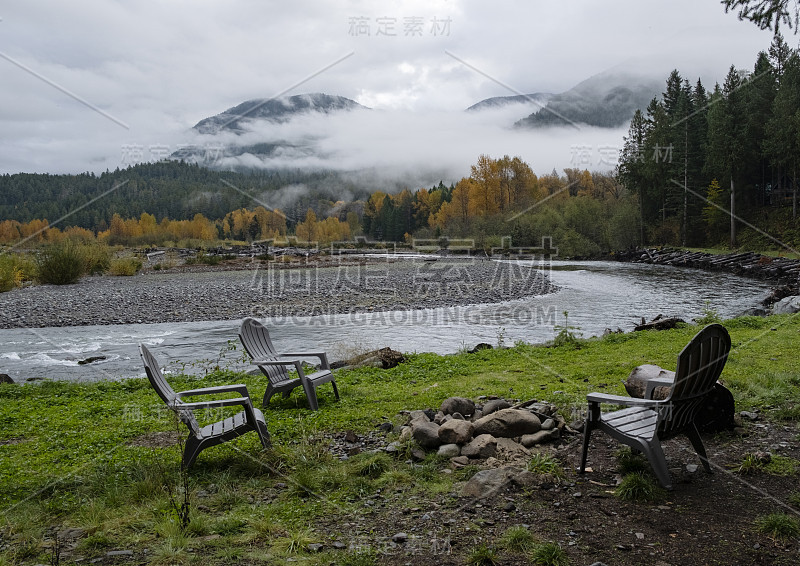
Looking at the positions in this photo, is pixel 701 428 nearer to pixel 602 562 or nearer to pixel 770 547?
pixel 770 547

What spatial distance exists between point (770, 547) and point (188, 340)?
14.1m

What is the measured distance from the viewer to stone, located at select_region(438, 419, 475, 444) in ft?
16.2

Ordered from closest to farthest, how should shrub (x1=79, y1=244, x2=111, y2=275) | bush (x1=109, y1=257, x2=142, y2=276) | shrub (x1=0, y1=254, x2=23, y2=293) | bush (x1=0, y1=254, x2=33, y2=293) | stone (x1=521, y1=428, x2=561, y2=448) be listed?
stone (x1=521, y1=428, x2=561, y2=448), shrub (x1=0, y1=254, x2=23, y2=293), bush (x1=0, y1=254, x2=33, y2=293), shrub (x1=79, y1=244, x2=111, y2=275), bush (x1=109, y1=257, x2=142, y2=276)

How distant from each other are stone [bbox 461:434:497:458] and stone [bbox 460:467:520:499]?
0.47m

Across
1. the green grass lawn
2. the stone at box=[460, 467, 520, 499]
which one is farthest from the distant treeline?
the stone at box=[460, 467, 520, 499]

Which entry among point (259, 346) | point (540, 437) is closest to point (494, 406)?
point (540, 437)

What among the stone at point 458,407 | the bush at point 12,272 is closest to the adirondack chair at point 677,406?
the stone at point 458,407

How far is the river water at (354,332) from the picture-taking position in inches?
472

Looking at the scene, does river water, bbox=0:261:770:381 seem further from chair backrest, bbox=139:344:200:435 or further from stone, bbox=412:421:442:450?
stone, bbox=412:421:442:450

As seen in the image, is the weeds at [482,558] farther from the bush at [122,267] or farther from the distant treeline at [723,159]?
the distant treeline at [723,159]

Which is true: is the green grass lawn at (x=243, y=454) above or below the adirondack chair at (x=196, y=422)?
below

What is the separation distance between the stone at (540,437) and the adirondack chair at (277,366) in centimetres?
294

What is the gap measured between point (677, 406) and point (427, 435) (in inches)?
85.7

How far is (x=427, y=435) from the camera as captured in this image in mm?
5012
